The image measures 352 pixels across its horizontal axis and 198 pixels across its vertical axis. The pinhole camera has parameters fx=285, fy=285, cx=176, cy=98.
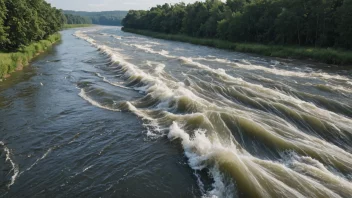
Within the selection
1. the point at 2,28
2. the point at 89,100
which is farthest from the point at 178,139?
the point at 2,28

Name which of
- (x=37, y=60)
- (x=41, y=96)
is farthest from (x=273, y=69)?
(x=37, y=60)

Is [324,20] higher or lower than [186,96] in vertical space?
higher

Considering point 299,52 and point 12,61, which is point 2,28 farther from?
point 299,52

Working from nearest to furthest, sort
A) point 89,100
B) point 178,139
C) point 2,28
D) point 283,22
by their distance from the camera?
1. point 178,139
2. point 89,100
3. point 2,28
4. point 283,22

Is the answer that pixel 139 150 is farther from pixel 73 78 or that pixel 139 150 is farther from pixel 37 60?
pixel 37 60

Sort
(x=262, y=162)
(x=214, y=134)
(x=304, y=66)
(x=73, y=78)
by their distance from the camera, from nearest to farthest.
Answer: (x=262, y=162)
(x=214, y=134)
(x=73, y=78)
(x=304, y=66)

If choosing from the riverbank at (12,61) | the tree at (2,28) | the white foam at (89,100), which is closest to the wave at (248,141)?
the white foam at (89,100)

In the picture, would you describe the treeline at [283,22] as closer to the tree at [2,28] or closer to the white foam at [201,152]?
the white foam at [201,152]
